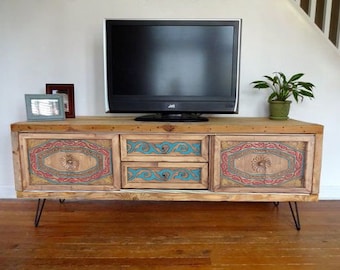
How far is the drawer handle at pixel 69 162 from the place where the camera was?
5.42 feet

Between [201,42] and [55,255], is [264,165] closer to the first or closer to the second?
[201,42]

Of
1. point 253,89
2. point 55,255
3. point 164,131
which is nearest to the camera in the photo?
point 55,255

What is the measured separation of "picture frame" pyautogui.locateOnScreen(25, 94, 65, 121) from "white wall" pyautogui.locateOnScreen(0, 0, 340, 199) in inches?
12.0

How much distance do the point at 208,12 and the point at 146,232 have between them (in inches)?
62.7

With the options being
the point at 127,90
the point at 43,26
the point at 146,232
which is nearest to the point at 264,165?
the point at 146,232

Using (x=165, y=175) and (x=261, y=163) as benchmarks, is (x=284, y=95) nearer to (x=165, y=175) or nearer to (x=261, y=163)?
(x=261, y=163)

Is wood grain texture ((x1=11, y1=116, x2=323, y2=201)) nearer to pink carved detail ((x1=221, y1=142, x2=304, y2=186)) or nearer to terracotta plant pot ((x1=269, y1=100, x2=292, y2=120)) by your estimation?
pink carved detail ((x1=221, y1=142, x2=304, y2=186))

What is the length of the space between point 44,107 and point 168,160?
0.89m

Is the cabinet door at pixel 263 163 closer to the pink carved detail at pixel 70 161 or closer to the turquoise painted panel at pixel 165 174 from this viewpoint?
the turquoise painted panel at pixel 165 174

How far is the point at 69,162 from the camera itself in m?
1.66

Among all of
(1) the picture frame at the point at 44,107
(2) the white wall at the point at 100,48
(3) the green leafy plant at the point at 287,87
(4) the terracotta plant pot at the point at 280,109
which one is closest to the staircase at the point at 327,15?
(2) the white wall at the point at 100,48

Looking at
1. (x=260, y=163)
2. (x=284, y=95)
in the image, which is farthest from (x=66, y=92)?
(x=284, y=95)

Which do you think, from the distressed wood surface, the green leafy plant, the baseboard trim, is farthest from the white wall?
the distressed wood surface

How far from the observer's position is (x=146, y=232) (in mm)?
1684
